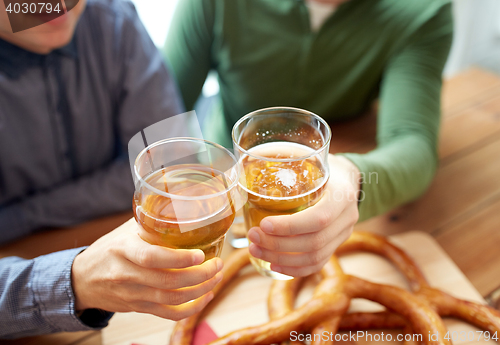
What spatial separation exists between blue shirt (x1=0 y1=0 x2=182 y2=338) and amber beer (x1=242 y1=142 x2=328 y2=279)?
1.64 ft

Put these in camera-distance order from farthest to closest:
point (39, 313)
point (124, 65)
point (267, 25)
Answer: point (267, 25) < point (124, 65) < point (39, 313)

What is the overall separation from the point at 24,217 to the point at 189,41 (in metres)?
0.72

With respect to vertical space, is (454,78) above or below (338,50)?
below

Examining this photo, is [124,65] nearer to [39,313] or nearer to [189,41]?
[189,41]

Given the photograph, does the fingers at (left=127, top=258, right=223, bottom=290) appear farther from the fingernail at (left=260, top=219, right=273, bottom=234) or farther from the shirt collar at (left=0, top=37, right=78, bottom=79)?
the shirt collar at (left=0, top=37, right=78, bottom=79)

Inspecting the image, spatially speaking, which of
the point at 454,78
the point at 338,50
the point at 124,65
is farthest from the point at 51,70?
the point at 454,78

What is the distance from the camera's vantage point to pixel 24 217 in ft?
3.05

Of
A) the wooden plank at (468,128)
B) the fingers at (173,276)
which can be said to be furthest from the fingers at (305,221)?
the wooden plank at (468,128)

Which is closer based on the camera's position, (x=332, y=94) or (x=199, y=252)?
(x=199, y=252)

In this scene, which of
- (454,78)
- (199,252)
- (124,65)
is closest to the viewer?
(199,252)

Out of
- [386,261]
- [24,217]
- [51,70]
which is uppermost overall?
[51,70]

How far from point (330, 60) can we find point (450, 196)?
0.56 metres

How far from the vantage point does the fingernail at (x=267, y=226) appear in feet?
1.85

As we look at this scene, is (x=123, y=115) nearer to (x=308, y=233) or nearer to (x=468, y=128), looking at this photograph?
(x=308, y=233)
